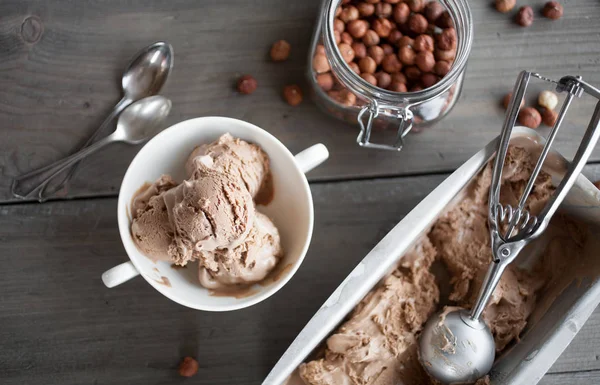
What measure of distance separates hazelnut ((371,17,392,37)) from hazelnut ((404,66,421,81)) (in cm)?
7

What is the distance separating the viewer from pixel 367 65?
859mm

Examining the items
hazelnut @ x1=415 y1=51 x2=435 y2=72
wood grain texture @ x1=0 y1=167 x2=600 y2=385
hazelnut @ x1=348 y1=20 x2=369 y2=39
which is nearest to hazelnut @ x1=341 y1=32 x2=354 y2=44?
hazelnut @ x1=348 y1=20 x2=369 y2=39

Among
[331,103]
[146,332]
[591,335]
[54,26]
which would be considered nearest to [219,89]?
[331,103]

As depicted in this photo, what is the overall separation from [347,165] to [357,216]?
85 mm

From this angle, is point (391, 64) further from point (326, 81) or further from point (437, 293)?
point (437, 293)

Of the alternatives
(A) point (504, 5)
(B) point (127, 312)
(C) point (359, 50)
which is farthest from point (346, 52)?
(B) point (127, 312)

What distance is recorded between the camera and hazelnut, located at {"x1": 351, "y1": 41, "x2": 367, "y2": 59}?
87 cm

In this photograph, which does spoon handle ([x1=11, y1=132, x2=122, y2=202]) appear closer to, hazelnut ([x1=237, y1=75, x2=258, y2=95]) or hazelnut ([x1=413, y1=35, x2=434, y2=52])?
hazelnut ([x1=237, y1=75, x2=258, y2=95])

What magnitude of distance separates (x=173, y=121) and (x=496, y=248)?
1.77 ft

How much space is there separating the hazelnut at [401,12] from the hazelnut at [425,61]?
0.22 feet

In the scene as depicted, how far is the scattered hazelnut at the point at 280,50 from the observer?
0.91m

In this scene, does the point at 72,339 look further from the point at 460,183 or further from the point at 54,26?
the point at 460,183

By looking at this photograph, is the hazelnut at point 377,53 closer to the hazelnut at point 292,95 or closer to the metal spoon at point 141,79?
the hazelnut at point 292,95

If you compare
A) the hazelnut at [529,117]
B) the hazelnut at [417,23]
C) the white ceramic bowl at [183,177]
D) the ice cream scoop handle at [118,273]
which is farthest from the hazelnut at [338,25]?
the ice cream scoop handle at [118,273]
